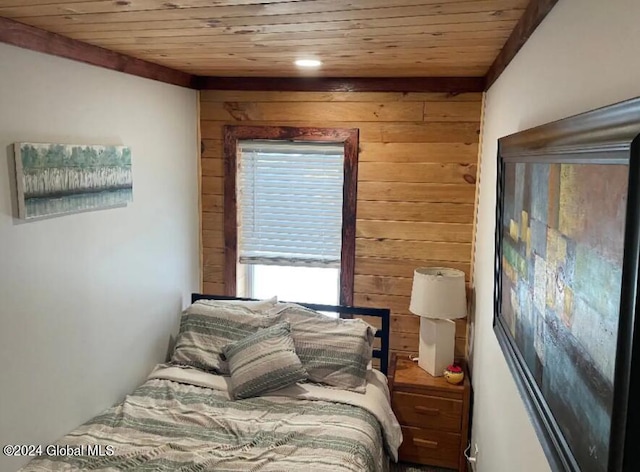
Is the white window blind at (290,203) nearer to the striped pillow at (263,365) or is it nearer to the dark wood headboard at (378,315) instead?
the dark wood headboard at (378,315)

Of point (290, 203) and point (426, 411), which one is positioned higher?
point (290, 203)

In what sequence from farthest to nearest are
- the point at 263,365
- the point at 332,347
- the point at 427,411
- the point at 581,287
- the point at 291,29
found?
the point at 427,411 < the point at 332,347 < the point at 263,365 < the point at 291,29 < the point at 581,287

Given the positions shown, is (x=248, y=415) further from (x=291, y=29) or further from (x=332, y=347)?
(x=291, y=29)

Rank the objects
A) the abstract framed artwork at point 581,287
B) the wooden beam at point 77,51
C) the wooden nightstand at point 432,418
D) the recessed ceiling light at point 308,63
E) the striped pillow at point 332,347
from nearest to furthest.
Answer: the abstract framed artwork at point 581,287, the wooden beam at point 77,51, the recessed ceiling light at point 308,63, the striped pillow at point 332,347, the wooden nightstand at point 432,418

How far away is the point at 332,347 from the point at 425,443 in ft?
2.67

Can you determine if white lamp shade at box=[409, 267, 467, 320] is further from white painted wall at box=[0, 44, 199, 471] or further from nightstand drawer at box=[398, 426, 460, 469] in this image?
white painted wall at box=[0, 44, 199, 471]

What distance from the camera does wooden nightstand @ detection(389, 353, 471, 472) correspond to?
2.92 m

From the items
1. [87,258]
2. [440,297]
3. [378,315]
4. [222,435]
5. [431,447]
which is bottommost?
[431,447]

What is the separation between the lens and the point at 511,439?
1743 millimetres

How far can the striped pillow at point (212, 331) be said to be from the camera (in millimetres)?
2930

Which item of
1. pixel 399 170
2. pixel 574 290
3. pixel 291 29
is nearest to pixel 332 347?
pixel 399 170

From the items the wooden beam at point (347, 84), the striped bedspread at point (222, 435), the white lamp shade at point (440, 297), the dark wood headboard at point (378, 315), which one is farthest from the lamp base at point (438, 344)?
the wooden beam at point (347, 84)

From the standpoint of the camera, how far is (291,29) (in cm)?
195

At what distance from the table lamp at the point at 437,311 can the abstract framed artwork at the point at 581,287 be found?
1.37 meters
